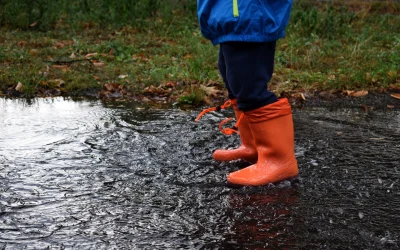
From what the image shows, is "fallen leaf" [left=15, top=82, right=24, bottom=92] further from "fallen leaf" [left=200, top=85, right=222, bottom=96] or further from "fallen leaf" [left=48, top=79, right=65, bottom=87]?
"fallen leaf" [left=200, top=85, right=222, bottom=96]

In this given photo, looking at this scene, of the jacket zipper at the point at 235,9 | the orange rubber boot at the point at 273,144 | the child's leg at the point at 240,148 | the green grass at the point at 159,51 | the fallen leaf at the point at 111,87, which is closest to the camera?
the jacket zipper at the point at 235,9

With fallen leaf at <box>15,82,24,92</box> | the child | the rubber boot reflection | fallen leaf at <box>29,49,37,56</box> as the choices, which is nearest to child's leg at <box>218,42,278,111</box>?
the child

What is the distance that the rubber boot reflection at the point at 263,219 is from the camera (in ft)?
6.73

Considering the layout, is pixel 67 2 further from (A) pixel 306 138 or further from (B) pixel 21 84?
(A) pixel 306 138

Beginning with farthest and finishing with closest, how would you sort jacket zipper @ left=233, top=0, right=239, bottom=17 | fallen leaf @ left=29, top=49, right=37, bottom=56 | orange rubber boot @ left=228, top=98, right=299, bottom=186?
fallen leaf @ left=29, top=49, right=37, bottom=56 < orange rubber boot @ left=228, top=98, right=299, bottom=186 < jacket zipper @ left=233, top=0, right=239, bottom=17

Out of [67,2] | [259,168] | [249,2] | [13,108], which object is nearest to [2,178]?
[259,168]

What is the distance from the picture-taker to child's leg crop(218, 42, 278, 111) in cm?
277

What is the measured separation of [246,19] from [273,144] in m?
0.62

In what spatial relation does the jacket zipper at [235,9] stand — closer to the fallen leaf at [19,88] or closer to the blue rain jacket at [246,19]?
the blue rain jacket at [246,19]

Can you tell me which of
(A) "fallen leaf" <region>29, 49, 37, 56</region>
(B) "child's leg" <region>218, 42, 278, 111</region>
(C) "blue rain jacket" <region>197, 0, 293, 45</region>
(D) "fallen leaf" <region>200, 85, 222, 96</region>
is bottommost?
(D) "fallen leaf" <region>200, 85, 222, 96</region>

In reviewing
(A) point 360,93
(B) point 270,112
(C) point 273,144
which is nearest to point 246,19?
(B) point 270,112

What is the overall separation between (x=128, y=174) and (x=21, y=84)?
2.58 m

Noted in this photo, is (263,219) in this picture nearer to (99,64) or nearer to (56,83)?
(56,83)

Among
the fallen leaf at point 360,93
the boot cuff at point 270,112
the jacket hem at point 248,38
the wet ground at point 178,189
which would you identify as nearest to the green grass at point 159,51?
the fallen leaf at point 360,93
